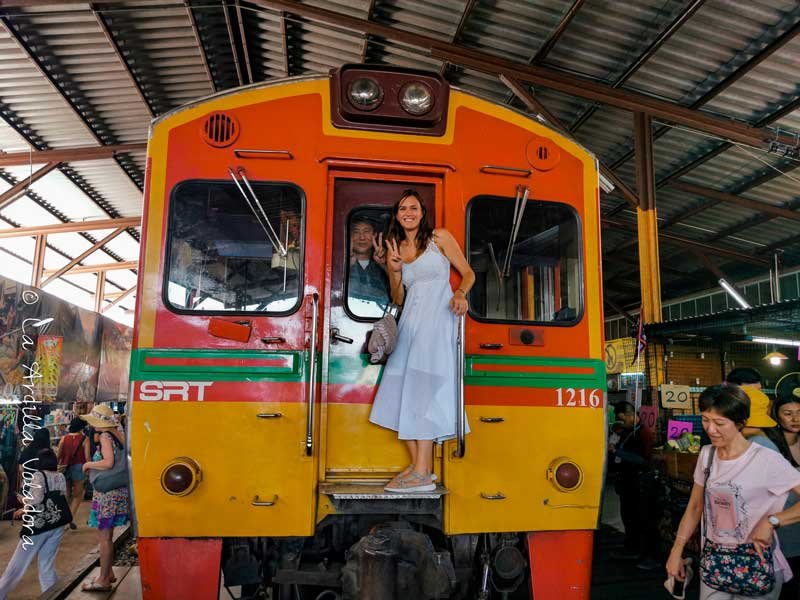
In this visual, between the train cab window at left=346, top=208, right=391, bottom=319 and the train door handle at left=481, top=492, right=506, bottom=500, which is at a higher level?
the train cab window at left=346, top=208, right=391, bottom=319

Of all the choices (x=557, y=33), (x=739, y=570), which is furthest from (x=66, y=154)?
(x=739, y=570)

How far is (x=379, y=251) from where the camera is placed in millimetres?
3562

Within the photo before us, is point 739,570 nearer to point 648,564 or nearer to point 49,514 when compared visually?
point 648,564

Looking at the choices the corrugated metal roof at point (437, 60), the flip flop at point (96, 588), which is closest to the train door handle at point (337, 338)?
the corrugated metal roof at point (437, 60)

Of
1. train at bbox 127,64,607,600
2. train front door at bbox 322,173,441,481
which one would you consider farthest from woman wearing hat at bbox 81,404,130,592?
train front door at bbox 322,173,441,481

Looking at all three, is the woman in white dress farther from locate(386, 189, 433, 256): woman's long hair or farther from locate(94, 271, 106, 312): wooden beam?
locate(94, 271, 106, 312): wooden beam

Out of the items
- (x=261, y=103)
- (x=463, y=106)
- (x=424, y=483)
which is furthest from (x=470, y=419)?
(x=261, y=103)

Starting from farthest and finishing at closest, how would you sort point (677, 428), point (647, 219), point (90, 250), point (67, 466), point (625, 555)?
1. point (90, 250)
2. point (647, 219)
3. point (67, 466)
4. point (677, 428)
5. point (625, 555)

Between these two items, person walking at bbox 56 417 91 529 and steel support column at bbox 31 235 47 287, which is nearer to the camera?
person walking at bbox 56 417 91 529

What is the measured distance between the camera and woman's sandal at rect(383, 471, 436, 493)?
309 centimetres

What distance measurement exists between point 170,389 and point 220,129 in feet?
4.82

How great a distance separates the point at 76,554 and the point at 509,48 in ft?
29.7

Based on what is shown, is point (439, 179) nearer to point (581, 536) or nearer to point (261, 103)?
point (261, 103)

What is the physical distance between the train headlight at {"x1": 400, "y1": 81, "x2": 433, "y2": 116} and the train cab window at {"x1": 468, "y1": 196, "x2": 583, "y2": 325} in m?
0.61
